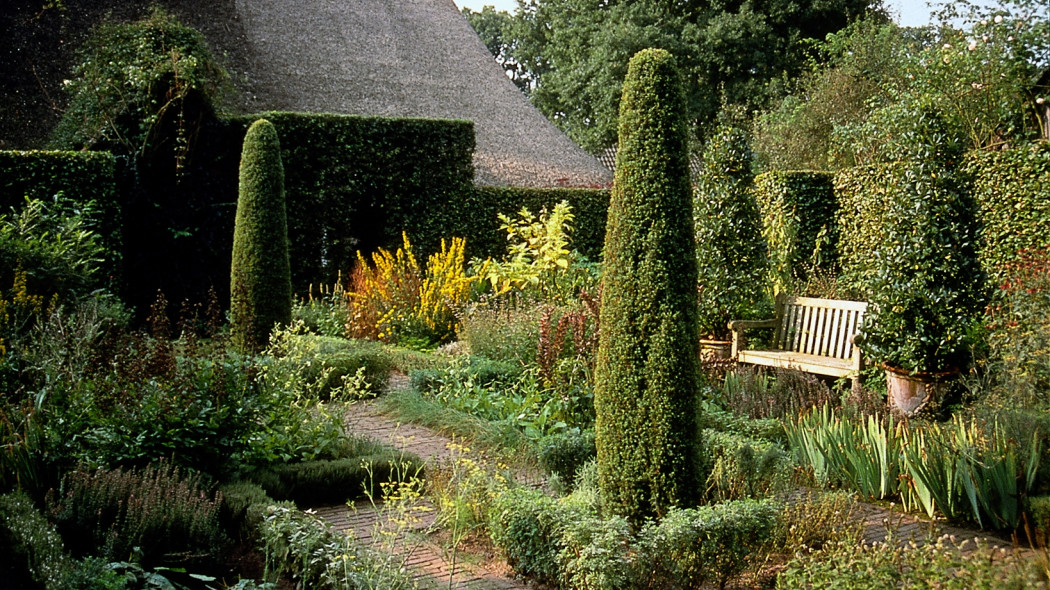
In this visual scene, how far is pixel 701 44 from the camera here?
22.8 metres

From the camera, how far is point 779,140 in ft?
61.5

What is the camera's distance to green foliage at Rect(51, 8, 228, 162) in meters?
10.9

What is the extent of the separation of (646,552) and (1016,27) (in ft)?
43.3

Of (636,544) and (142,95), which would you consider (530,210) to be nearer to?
(142,95)

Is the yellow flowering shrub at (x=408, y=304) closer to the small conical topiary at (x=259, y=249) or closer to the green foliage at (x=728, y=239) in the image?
the small conical topiary at (x=259, y=249)

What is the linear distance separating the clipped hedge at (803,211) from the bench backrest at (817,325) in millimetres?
2374

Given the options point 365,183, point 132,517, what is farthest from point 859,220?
point 132,517

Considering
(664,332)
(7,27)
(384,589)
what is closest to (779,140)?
(7,27)

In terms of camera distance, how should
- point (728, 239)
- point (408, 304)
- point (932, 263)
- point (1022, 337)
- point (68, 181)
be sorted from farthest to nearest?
point (408, 304) → point (68, 181) → point (728, 239) → point (932, 263) → point (1022, 337)

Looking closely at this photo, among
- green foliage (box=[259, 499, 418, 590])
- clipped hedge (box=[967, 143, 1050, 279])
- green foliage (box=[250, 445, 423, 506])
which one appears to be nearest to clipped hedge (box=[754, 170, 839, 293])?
clipped hedge (box=[967, 143, 1050, 279])

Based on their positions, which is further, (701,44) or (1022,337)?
(701,44)

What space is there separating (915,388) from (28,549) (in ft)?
19.7

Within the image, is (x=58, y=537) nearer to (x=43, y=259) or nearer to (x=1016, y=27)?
(x=43, y=259)

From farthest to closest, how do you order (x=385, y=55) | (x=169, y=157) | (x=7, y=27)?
1. (x=385, y=55)
2. (x=7, y=27)
3. (x=169, y=157)
